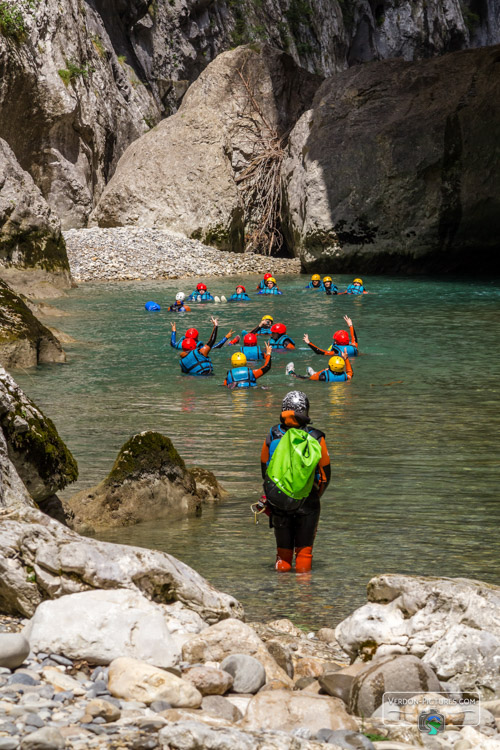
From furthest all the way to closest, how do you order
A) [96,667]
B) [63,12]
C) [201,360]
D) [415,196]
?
[63,12]
[415,196]
[201,360]
[96,667]

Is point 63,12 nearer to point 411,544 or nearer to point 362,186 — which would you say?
point 362,186

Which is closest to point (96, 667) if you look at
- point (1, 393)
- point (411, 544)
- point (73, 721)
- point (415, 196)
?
point (73, 721)

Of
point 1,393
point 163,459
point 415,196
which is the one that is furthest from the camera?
point 415,196

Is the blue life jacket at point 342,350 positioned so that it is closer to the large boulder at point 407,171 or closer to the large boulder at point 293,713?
the large boulder at point 293,713

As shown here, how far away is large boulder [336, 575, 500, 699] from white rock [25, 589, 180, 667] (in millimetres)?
1116

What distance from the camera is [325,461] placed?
22.7 feet

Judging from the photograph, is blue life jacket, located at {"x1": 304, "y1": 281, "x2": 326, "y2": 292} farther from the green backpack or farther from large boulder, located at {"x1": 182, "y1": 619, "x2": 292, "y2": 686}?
large boulder, located at {"x1": 182, "y1": 619, "x2": 292, "y2": 686}

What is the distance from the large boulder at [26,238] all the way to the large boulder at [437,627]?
23044 mm

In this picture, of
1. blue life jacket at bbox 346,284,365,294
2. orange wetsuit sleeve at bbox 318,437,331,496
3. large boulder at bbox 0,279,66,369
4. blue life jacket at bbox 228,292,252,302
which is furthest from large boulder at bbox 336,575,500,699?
blue life jacket at bbox 346,284,365,294

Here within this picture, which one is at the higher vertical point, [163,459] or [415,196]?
[415,196]

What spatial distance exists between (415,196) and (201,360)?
836 inches

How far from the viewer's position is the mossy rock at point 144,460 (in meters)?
8.30

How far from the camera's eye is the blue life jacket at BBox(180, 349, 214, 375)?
15.9 metres

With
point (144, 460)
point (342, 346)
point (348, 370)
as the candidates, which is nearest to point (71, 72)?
point (342, 346)
